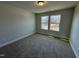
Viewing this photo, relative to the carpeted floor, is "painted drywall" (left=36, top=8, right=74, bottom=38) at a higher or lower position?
higher

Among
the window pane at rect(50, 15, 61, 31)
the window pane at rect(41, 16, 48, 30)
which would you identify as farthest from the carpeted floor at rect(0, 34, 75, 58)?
the window pane at rect(41, 16, 48, 30)

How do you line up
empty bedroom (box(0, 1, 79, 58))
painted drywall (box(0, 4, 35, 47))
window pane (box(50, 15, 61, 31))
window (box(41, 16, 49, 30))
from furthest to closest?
1. window (box(41, 16, 49, 30))
2. window pane (box(50, 15, 61, 31))
3. painted drywall (box(0, 4, 35, 47))
4. empty bedroom (box(0, 1, 79, 58))

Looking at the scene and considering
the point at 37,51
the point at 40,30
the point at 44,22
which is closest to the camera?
the point at 37,51

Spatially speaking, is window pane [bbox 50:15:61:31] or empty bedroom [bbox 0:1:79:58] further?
window pane [bbox 50:15:61:31]

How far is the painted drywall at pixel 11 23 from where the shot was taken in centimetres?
291

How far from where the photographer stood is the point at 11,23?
3.35 m

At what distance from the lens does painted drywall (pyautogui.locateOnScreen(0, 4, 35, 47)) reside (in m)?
2.91

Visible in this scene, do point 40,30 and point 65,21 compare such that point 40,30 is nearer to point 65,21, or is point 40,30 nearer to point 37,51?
point 65,21

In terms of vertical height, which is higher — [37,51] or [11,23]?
[11,23]

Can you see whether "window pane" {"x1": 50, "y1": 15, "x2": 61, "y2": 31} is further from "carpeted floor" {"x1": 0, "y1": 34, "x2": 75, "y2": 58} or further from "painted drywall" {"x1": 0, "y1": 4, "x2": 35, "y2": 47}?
"painted drywall" {"x1": 0, "y1": 4, "x2": 35, "y2": 47}

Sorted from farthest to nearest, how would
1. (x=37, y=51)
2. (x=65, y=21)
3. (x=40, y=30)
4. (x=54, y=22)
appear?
(x=40, y=30) → (x=54, y=22) → (x=65, y=21) → (x=37, y=51)

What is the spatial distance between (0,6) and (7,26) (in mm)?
962

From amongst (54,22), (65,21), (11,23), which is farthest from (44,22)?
(11,23)

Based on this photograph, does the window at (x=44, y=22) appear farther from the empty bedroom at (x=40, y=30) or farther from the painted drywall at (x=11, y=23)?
the painted drywall at (x=11, y=23)
